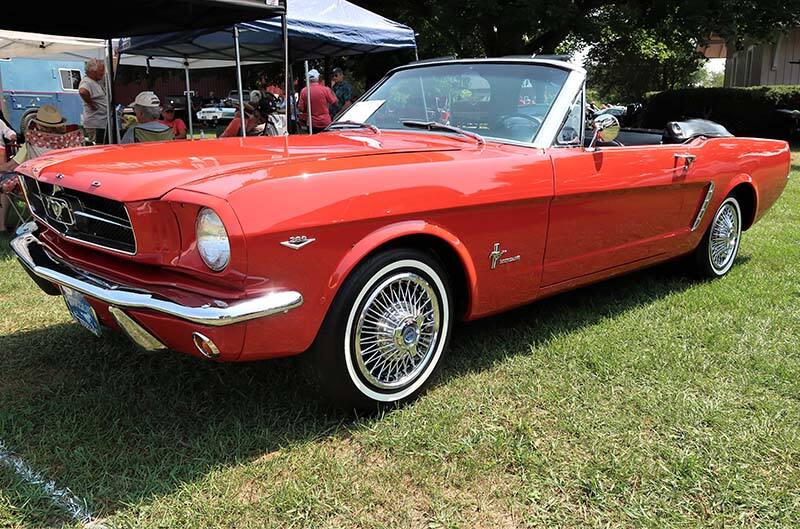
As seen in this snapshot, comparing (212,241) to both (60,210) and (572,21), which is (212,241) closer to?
(60,210)

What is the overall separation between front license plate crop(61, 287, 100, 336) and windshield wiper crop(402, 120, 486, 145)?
6.48 ft

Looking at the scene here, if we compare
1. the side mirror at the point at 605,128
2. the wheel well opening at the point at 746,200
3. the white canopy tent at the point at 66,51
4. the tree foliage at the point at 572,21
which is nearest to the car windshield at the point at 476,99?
the side mirror at the point at 605,128

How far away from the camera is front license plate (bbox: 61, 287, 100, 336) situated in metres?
2.59

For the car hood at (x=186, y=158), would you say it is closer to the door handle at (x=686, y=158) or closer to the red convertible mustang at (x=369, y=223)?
the red convertible mustang at (x=369, y=223)

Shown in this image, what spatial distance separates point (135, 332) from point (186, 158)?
32.0 inches

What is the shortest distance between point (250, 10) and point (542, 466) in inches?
142

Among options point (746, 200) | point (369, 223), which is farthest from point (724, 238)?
point (369, 223)

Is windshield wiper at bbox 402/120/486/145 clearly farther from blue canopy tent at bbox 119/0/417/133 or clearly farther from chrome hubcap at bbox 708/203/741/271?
blue canopy tent at bbox 119/0/417/133

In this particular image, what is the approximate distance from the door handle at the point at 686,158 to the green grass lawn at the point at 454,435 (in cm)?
102

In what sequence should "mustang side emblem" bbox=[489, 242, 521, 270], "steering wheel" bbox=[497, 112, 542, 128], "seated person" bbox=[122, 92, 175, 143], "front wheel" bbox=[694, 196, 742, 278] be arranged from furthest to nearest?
1. "seated person" bbox=[122, 92, 175, 143]
2. "front wheel" bbox=[694, 196, 742, 278]
3. "steering wheel" bbox=[497, 112, 542, 128]
4. "mustang side emblem" bbox=[489, 242, 521, 270]

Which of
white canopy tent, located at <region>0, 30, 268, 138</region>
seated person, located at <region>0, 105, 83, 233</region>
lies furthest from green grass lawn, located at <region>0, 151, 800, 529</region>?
white canopy tent, located at <region>0, 30, 268, 138</region>

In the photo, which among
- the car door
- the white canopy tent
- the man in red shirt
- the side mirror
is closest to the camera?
the car door

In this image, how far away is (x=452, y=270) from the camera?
9.91ft

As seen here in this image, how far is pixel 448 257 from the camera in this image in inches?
117
